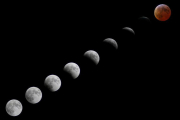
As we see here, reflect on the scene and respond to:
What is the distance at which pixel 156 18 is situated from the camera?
378 cm

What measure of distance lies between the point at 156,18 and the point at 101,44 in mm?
946

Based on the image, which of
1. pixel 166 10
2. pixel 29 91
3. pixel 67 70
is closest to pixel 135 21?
pixel 166 10

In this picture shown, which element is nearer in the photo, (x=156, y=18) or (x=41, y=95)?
(x=41, y=95)

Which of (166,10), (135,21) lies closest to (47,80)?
(135,21)

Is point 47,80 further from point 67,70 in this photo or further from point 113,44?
point 113,44

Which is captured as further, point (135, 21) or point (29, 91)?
point (135, 21)

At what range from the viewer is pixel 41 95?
3.50 m

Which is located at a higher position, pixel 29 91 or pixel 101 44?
pixel 101 44

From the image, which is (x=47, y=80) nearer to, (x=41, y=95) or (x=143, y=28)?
(x=41, y=95)

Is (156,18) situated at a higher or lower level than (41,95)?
higher

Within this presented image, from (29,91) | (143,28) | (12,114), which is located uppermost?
(143,28)

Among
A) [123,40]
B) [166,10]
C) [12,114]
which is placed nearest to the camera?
[12,114]

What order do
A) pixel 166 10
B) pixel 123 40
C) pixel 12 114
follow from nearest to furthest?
pixel 12 114
pixel 166 10
pixel 123 40

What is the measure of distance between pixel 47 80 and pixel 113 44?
1.16 metres
